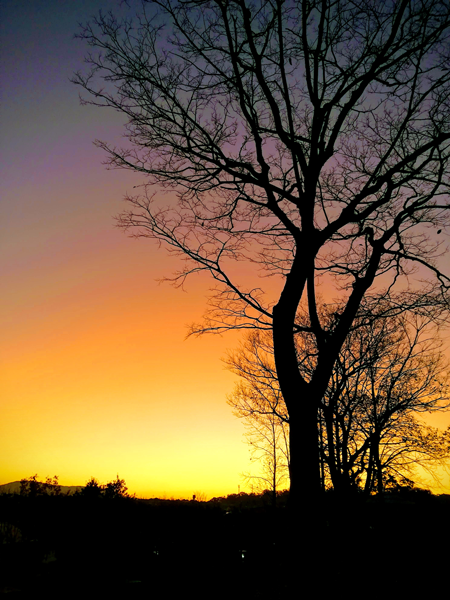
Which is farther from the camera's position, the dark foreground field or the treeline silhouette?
the treeline silhouette

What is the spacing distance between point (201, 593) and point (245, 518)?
13.8 ft

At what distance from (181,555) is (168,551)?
10.4 inches

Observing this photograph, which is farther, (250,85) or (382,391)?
(382,391)

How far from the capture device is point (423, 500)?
57.4 feet

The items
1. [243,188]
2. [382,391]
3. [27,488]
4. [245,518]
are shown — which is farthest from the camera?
[382,391]

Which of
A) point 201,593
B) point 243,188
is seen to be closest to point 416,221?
point 243,188

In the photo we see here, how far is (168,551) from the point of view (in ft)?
23.3

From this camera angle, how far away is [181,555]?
700 centimetres

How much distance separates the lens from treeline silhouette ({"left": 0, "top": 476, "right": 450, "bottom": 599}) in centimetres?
587

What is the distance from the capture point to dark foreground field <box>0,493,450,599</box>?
575 cm

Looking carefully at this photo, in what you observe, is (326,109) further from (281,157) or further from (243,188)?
(243,188)

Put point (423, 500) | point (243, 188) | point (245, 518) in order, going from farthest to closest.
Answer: point (423, 500) < point (245, 518) < point (243, 188)

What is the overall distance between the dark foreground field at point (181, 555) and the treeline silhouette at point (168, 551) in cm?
2

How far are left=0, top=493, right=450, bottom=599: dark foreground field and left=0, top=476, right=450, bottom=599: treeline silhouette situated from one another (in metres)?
0.02
